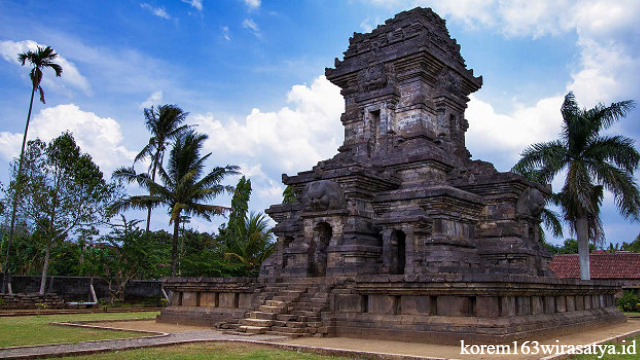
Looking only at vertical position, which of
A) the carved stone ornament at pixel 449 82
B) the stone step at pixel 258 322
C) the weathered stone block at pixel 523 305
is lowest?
the stone step at pixel 258 322

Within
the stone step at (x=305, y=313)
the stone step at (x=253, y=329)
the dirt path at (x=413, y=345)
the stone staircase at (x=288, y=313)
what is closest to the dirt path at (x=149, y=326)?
the stone staircase at (x=288, y=313)

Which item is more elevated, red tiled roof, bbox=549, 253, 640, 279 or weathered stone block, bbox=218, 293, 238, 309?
red tiled roof, bbox=549, 253, 640, 279

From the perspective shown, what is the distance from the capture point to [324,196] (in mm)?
16047

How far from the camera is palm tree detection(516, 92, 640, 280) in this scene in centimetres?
2206

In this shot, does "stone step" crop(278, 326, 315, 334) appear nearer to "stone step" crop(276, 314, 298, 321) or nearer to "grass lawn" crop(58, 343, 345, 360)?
"stone step" crop(276, 314, 298, 321)

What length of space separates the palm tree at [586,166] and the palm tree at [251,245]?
1448 cm

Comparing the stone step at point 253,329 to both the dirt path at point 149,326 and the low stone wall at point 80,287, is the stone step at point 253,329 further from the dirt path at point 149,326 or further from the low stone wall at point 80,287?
the low stone wall at point 80,287

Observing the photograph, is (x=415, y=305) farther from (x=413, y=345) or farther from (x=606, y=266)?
(x=606, y=266)

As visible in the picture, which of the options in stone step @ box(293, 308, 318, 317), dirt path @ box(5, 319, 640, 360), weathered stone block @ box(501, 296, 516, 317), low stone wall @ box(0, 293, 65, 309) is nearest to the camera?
dirt path @ box(5, 319, 640, 360)

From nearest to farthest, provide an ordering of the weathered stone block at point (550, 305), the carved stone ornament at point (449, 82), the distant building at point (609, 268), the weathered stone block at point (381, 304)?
the weathered stone block at point (381, 304) → the weathered stone block at point (550, 305) → the carved stone ornament at point (449, 82) → the distant building at point (609, 268)

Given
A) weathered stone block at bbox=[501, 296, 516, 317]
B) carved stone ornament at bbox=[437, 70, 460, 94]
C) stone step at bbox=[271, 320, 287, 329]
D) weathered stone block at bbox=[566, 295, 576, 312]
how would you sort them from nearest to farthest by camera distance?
weathered stone block at bbox=[501, 296, 516, 317] → stone step at bbox=[271, 320, 287, 329] → weathered stone block at bbox=[566, 295, 576, 312] → carved stone ornament at bbox=[437, 70, 460, 94]

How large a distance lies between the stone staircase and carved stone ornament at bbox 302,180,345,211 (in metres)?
2.42

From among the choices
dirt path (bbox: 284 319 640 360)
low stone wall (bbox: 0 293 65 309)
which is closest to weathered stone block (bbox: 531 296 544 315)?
dirt path (bbox: 284 319 640 360)

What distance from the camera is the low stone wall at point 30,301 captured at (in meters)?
23.1
